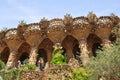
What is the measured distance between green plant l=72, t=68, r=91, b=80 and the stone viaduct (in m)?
6.23

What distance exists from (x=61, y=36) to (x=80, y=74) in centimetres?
881

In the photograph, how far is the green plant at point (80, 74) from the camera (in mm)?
19336

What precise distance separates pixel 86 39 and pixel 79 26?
5.17 ft

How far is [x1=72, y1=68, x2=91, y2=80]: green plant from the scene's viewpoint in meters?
19.3

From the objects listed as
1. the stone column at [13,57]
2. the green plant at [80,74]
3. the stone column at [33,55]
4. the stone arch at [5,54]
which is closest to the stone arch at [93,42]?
the stone column at [33,55]

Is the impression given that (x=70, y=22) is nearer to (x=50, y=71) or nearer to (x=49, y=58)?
(x=49, y=58)

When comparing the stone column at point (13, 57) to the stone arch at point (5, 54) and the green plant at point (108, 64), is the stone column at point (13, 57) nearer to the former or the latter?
the stone arch at point (5, 54)

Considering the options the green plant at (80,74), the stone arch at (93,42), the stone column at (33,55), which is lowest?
the green plant at (80,74)

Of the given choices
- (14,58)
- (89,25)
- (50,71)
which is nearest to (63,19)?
(89,25)

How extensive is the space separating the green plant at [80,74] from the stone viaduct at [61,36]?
6.23 meters

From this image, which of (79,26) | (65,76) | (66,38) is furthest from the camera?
(66,38)

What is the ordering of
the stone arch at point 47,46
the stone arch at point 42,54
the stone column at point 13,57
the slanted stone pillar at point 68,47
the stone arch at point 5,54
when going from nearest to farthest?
the stone column at point 13,57, the slanted stone pillar at point 68,47, the stone arch at point 47,46, the stone arch at point 42,54, the stone arch at point 5,54

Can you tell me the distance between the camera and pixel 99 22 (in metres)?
28.3

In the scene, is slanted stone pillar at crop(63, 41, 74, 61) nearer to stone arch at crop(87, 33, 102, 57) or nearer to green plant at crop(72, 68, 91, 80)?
stone arch at crop(87, 33, 102, 57)
